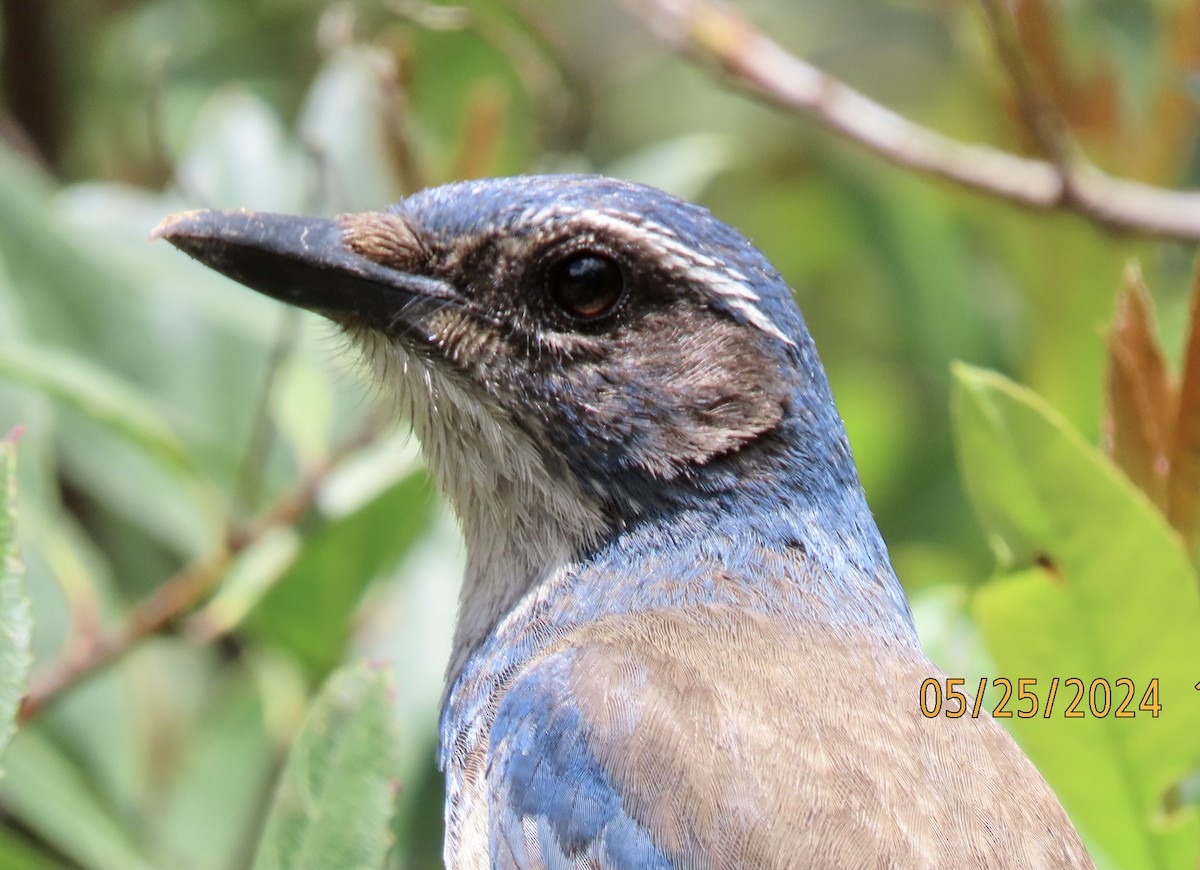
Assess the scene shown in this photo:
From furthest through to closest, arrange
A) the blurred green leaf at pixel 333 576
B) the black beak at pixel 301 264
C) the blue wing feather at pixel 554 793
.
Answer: the blurred green leaf at pixel 333 576
the black beak at pixel 301 264
the blue wing feather at pixel 554 793

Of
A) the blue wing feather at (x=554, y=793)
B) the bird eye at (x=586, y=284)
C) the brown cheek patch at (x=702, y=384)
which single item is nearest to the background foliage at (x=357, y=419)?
the blue wing feather at (x=554, y=793)

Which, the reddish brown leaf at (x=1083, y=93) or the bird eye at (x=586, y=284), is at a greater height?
the bird eye at (x=586, y=284)

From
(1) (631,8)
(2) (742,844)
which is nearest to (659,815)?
(2) (742,844)

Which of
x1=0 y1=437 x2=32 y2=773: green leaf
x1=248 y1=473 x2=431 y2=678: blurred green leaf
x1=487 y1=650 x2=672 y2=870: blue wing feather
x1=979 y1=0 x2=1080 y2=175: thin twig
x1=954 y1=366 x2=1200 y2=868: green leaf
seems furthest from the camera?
x1=979 y1=0 x2=1080 y2=175: thin twig

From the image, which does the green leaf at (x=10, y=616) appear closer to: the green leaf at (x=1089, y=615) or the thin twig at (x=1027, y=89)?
the green leaf at (x=1089, y=615)

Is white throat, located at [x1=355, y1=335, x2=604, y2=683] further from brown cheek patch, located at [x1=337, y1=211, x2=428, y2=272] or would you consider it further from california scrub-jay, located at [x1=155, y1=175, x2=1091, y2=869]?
brown cheek patch, located at [x1=337, y1=211, x2=428, y2=272]

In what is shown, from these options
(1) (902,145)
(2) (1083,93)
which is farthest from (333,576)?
(2) (1083,93)

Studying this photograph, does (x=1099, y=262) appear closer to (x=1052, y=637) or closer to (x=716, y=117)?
(x=1052, y=637)

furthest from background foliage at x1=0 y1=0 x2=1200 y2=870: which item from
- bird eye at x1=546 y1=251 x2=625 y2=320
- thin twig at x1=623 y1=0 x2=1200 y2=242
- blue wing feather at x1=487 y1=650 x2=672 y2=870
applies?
bird eye at x1=546 y1=251 x2=625 y2=320

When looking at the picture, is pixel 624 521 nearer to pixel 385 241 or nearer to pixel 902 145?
pixel 385 241
